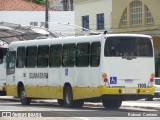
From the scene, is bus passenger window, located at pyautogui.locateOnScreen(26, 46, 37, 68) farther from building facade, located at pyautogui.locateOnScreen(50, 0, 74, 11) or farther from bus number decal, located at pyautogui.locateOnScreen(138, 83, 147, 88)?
building facade, located at pyautogui.locateOnScreen(50, 0, 74, 11)

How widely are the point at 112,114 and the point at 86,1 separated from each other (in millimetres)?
43704

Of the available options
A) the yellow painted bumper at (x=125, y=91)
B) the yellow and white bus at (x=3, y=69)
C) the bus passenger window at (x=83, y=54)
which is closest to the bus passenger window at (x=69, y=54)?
the bus passenger window at (x=83, y=54)

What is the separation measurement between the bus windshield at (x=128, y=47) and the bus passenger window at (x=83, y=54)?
4.04 feet

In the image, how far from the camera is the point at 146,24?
200 ft

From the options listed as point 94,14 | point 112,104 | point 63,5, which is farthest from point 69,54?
point 63,5

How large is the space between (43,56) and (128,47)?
543 cm

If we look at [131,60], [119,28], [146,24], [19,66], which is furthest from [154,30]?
[131,60]

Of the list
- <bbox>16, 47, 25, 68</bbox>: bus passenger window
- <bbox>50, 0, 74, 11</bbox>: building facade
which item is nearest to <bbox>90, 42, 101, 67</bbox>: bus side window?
<bbox>16, 47, 25, 68</bbox>: bus passenger window

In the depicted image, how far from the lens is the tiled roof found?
3696 inches

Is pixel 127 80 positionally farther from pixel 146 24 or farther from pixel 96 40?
pixel 146 24

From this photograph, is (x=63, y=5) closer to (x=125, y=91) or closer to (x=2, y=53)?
(x=2, y=53)

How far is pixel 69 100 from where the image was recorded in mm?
32250

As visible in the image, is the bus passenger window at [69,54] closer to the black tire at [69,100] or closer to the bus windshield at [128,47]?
the black tire at [69,100]

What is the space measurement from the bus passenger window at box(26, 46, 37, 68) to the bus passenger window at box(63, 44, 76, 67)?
8.67 feet
